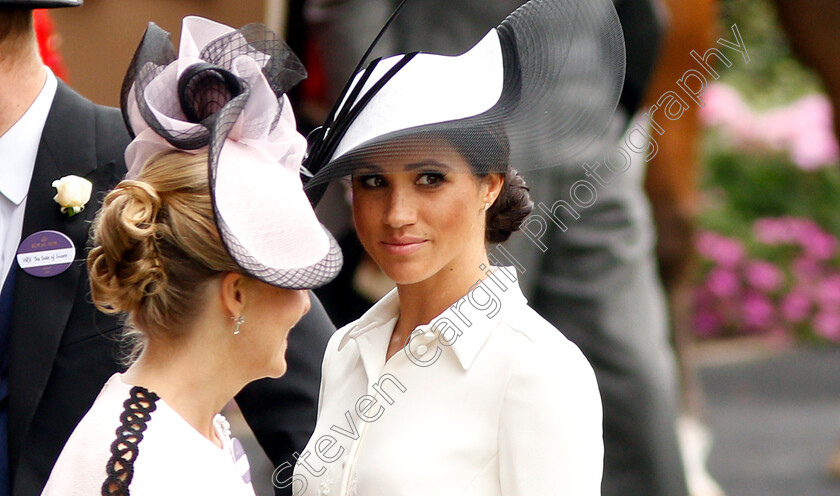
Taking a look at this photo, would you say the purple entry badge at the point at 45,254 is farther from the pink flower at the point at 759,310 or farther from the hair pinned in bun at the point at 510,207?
the pink flower at the point at 759,310

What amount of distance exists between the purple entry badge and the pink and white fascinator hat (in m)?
0.35

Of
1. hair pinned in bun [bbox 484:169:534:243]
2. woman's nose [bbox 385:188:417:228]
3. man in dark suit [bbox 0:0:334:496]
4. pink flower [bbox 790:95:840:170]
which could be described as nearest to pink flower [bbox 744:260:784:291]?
pink flower [bbox 790:95:840:170]

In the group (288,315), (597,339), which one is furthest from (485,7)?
(288,315)

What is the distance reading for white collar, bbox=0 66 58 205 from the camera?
217cm

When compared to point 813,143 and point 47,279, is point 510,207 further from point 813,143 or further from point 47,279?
point 813,143

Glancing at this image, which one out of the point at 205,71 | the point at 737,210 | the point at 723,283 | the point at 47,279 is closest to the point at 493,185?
the point at 205,71

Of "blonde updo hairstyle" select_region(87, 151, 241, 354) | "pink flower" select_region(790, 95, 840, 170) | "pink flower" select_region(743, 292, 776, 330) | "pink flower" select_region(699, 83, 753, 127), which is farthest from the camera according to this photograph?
"pink flower" select_region(699, 83, 753, 127)

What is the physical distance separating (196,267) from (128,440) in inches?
10.6

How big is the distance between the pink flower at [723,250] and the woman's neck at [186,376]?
588 centimetres

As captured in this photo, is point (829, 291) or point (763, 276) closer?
point (829, 291)

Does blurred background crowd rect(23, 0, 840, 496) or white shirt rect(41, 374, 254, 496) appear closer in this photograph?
white shirt rect(41, 374, 254, 496)

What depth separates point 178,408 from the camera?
172cm

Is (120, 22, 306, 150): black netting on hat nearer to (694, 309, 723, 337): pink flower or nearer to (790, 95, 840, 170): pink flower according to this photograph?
(694, 309, 723, 337): pink flower

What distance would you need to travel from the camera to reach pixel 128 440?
5.32 ft
